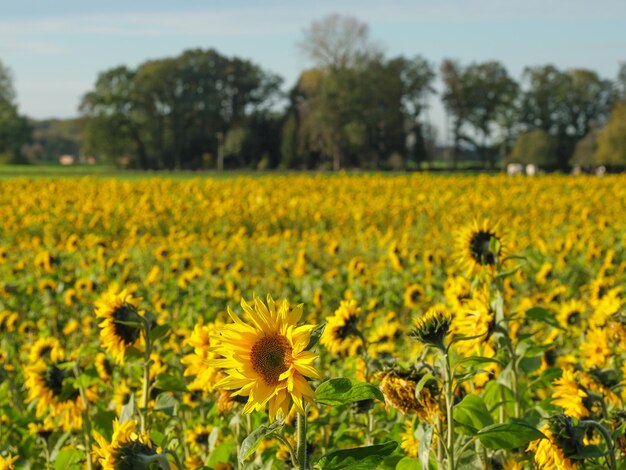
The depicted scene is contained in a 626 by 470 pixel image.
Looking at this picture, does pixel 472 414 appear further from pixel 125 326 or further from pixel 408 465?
pixel 125 326

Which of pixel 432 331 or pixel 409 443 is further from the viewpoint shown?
pixel 409 443

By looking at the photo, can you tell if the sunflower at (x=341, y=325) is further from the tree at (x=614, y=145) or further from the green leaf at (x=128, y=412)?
the tree at (x=614, y=145)

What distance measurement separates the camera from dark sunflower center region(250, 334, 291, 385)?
1349 mm

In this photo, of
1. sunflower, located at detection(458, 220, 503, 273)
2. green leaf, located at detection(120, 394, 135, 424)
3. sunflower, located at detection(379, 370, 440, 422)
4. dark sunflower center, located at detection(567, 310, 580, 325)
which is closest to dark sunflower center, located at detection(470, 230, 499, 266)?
sunflower, located at detection(458, 220, 503, 273)

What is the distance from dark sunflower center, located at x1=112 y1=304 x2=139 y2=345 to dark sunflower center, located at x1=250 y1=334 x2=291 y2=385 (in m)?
0.81

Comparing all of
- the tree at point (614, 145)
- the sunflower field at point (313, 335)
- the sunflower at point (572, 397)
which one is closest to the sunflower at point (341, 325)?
A: the sunflower field at point (313, 335)

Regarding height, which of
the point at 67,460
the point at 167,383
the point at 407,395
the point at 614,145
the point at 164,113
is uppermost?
the point at 164,113

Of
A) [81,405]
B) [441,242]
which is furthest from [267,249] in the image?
[81,405]

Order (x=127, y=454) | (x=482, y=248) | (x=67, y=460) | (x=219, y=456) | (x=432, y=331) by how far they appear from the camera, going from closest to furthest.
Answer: (x=127, y=454)
(x=432, y=331)
(x=219, y=456)
(x=67, y=460)
(x=482, y=248)

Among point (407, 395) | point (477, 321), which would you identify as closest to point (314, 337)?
point (407, 395)

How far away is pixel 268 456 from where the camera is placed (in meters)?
2.20

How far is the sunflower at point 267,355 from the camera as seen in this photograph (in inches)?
51.8

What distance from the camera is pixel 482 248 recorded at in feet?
8.50

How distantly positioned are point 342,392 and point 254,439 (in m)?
0.19
